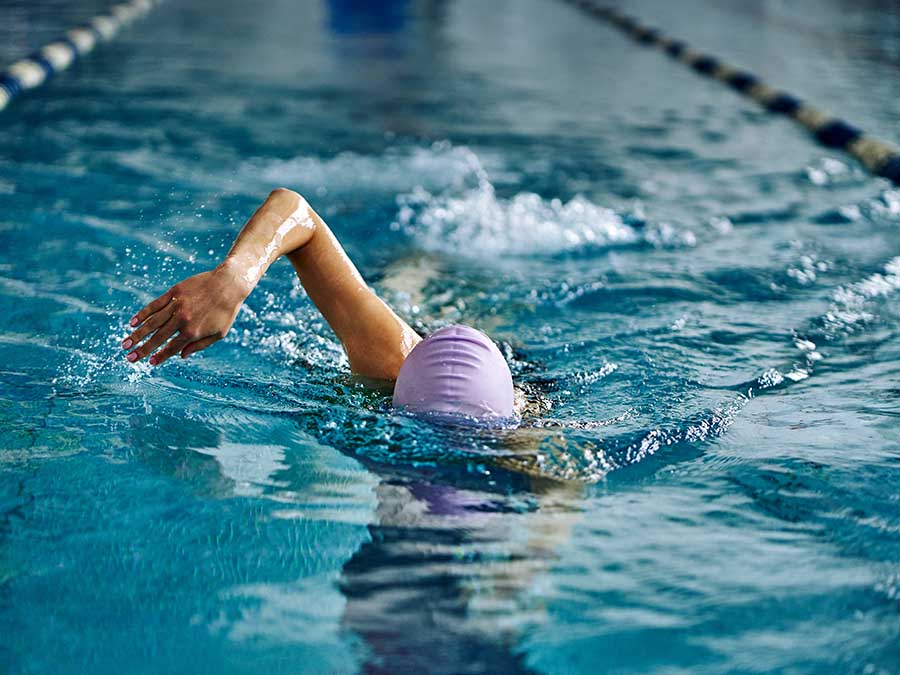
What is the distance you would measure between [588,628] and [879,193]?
177 inches

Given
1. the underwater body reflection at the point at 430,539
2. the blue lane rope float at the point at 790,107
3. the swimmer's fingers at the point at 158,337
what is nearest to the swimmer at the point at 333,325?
the swimmer's fingers at the point at 158,337

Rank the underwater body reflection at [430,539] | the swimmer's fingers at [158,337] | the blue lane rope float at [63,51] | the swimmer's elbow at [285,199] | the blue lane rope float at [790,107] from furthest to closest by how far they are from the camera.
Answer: the blue lane rope float at [63,51] < the blue lane rope float at [790,107] < the swimmer's elbow at [285,199] < the swimmer's fingers at [158,337] < the underwater body reflection at [430,539]

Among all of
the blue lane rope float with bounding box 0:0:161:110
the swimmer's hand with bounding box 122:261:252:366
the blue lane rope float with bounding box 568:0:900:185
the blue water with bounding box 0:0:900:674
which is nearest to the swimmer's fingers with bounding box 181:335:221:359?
Answer: the swimmer's hand with bounding box 122:261:252:366

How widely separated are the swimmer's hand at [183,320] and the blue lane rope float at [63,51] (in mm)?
5206

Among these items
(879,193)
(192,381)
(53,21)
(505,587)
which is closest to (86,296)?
(192,381)

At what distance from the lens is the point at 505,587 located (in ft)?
7.04

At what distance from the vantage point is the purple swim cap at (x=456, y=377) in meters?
2.52

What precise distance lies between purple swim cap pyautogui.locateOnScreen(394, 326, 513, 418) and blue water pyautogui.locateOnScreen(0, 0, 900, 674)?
0.07m

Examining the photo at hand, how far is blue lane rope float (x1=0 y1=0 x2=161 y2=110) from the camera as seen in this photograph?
7273 millimetres

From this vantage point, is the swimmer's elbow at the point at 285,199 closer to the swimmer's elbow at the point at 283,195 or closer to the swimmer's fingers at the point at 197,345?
the swimmer's elbow at the point at 283,195

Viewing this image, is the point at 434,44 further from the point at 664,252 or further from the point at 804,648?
the point at 804,648

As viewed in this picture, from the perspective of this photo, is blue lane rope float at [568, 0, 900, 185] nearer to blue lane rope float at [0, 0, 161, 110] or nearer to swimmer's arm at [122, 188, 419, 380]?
swimmer's arm at [122, 188, 419, 380]

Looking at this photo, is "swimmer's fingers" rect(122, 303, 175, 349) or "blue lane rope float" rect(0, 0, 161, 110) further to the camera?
"blue lane rope float" rect(0, 0, 161, 110)

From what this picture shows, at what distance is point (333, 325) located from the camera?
9.57 ft
